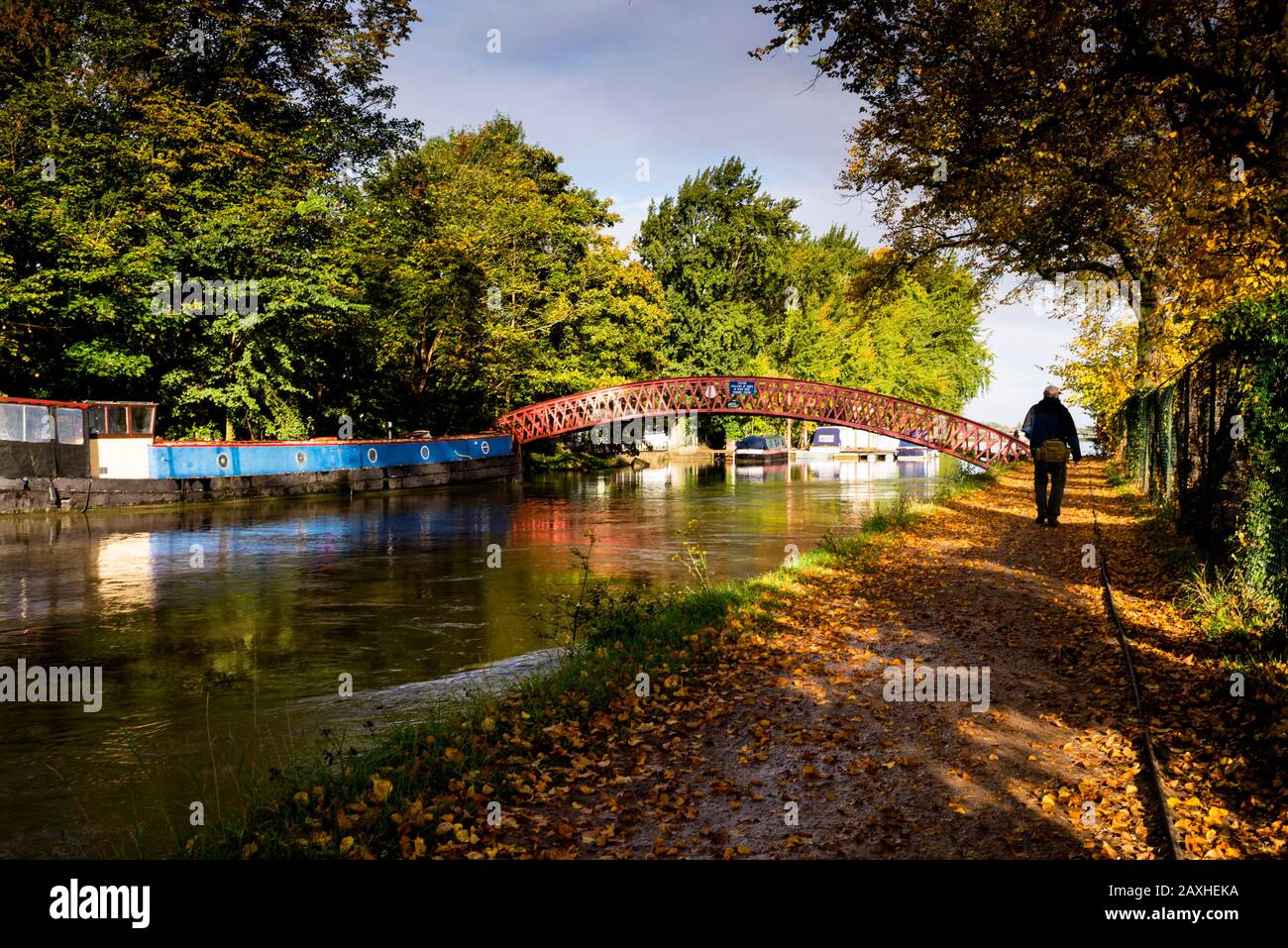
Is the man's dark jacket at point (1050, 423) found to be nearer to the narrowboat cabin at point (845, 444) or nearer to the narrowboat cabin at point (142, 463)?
the narrowboat cabin at point (142, 463)

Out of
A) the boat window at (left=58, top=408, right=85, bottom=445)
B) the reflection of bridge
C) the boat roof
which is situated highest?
the reflection of bridge

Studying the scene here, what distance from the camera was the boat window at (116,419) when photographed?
2945 centimetres

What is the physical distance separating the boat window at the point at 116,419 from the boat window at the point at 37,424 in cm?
184

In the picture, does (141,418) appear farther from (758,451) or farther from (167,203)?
(758,451)

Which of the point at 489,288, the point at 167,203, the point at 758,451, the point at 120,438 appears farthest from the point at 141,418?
the point at 758,451

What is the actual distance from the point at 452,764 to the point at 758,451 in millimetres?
59112

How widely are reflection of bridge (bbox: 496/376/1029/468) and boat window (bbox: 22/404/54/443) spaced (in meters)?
23.6

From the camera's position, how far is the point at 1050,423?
17.2m

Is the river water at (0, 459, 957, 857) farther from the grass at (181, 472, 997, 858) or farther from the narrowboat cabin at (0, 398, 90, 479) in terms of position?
the narrowboat cabin at (0, 398, 90, 479)

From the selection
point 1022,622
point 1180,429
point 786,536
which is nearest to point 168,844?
point 1022,622

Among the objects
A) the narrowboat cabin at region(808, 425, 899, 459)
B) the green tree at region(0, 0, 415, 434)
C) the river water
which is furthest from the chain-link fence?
the narrowboat cabin at region(808, 425, 899, 459)

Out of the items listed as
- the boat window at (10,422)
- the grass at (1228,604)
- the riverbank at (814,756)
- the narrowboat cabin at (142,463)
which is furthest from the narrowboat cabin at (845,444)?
the riverbank at (814,756)

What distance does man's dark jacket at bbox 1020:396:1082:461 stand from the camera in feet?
56.2
